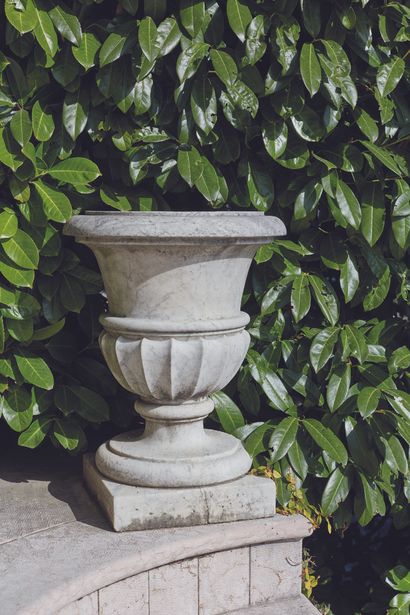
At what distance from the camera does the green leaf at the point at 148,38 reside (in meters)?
2.45

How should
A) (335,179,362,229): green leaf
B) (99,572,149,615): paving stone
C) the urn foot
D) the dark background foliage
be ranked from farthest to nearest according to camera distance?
(335,179,362,229): green leaf, the dark background foliage, the urn foot, (99,572,149,615): paving stone

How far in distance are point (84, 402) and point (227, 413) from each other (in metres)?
0.46

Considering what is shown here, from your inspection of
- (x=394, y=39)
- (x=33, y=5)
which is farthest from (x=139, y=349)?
(x=394, y=39)

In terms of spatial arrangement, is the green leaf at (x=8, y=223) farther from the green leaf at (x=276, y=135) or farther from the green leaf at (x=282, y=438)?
the green leaf at (x=282, y=438)

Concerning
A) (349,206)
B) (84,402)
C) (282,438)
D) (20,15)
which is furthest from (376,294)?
(20,15)

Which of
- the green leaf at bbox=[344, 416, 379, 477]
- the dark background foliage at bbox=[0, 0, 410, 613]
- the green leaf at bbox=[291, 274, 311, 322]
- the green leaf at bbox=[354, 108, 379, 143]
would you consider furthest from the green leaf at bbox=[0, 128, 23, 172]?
the green leaf at bbox=[344, 416, 379, 477]

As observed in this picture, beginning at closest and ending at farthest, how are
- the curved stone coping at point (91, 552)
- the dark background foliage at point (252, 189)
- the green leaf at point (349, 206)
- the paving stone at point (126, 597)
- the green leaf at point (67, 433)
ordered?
1. the curved stone coping at point (91, 552)
2. the paving stone at point (126, 597)
3. the dark background foliage at point (252, 189)
4. the green leaf at point (349, 206)
5. the green leaf at point (67, 433)

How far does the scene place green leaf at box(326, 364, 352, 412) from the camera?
108 inches

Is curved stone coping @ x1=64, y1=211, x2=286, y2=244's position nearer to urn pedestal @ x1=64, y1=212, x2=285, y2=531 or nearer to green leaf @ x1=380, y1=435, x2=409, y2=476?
urn pedestal @ x1=64, y1=212, x2=285, y2=531

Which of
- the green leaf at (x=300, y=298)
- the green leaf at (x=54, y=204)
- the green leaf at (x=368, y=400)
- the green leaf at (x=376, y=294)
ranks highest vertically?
the green leaf at (x=54, y=204)

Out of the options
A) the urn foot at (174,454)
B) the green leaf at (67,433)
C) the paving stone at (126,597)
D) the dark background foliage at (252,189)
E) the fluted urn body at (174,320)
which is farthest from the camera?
the green leaf at (67,433)

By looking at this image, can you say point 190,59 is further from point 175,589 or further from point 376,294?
point 175,589

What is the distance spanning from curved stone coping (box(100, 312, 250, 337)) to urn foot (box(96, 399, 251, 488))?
254 millimetres

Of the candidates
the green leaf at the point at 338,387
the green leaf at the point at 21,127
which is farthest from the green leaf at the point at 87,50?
the green leaf at the point at 338,387
